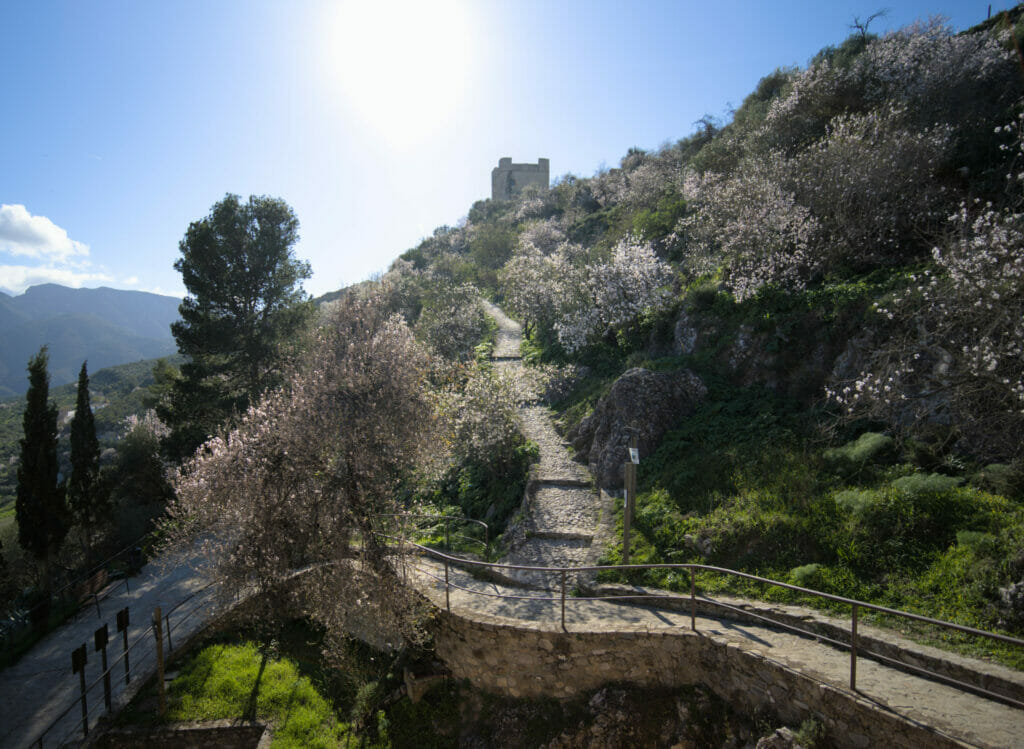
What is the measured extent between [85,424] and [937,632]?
2315 cm

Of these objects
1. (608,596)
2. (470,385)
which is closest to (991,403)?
(608,596)

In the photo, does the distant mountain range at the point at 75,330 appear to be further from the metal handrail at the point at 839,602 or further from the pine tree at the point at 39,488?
the metal handrail at the point at 839,602

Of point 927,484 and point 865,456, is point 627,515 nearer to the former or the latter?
point 865,456

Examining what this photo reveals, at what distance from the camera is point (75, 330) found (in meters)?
127

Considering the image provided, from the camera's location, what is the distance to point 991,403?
26.3 feet

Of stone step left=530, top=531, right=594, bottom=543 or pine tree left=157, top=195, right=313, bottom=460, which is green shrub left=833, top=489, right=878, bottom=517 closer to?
stone step left=530, top=531, right=594, bottom=543

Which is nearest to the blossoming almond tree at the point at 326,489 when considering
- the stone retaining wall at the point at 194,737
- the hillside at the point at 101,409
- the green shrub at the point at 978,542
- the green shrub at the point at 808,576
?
the stone retaining wall at the point at 194,737

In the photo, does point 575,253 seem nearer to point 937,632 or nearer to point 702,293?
point 702,293

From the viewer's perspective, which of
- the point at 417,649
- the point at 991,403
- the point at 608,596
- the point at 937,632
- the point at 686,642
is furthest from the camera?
the point at 417,649

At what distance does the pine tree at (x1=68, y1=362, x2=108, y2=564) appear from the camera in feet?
55.4

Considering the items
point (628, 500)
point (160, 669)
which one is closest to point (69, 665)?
point (160, 669)

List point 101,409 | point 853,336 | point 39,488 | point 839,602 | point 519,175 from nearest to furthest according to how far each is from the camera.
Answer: point 839,602 → point 853,336 → point 39,488 → point 101,409 → point 519,175

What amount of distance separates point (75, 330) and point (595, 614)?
164236 mm

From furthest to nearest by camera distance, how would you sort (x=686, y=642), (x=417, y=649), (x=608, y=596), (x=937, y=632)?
(x=417, y=649) < (x=608, y=596) < (x=686, y=642) < (x=937, y=632)
